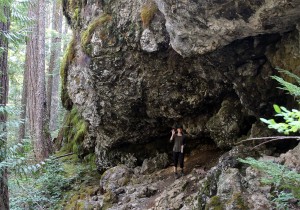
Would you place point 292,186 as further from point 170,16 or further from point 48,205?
point 48,205

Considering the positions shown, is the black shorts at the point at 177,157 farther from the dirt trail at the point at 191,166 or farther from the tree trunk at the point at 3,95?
the tree trunk at the point at 3,95

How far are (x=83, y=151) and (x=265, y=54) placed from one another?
8.81 metres

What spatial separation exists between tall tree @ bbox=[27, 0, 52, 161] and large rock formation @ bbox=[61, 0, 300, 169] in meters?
1.08

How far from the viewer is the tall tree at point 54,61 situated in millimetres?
17359

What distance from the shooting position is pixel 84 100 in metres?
11.2

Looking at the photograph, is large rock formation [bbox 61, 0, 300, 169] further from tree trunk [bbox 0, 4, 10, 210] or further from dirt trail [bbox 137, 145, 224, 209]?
tree trunk [bbox 0, 4, 10, 210]

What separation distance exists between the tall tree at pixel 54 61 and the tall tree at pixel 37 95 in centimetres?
278

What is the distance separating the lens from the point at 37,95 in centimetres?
1218

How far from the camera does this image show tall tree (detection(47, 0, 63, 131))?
1736cm

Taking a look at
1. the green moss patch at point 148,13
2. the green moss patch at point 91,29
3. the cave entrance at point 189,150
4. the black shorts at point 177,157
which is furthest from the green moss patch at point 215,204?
the green moss patch at point 91,29

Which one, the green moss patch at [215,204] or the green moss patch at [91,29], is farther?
the green moss patch at [91,29]

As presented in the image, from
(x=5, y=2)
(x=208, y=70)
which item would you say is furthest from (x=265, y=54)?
(x=5, y=2)

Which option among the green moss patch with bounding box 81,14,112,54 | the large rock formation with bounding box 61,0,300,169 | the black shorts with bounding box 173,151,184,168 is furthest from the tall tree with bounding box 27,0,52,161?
the black shorts with bounding box 173,151,184,168

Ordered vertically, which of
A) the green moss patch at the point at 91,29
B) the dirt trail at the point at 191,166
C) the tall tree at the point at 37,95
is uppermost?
the green moss patch at the point at 91,29
